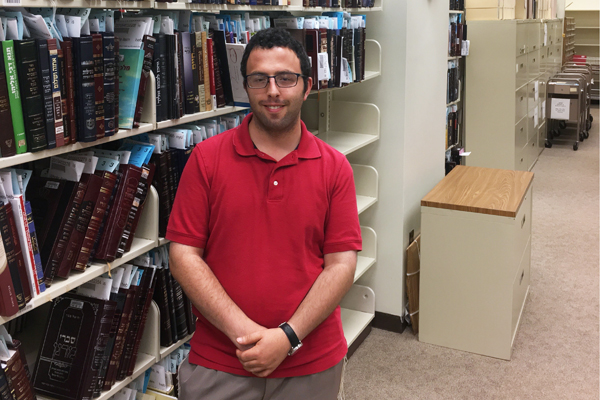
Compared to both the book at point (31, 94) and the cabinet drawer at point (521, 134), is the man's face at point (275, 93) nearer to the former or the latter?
the book at point (31, 94)

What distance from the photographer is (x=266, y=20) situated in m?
2.21

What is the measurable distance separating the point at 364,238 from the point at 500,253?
67 cm

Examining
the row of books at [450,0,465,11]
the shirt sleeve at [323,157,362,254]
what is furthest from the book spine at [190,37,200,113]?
the row of books at [450,0,465,11]

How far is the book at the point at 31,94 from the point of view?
4.22 feet

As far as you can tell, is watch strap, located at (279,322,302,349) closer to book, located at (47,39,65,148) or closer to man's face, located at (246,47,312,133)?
man's face, located at (246,47,312,133)

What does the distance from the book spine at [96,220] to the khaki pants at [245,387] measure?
0.39 metres

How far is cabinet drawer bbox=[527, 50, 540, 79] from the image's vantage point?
5.97m

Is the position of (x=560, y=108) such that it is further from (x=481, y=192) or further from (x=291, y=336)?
(x=291, y=336)

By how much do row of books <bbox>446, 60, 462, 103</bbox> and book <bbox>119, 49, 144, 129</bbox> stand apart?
143 inches

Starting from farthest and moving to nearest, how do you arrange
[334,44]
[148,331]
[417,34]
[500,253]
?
1. [417,34]
2. [500,253]
3. [334,44]
4. [148,331]

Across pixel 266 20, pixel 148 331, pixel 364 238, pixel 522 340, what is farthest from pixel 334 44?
pixel 522 340

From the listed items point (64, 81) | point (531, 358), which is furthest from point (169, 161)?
point (531, 358)

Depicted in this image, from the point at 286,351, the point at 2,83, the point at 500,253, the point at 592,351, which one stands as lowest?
the point at 592,351

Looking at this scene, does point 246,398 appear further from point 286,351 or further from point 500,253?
point 500,253
